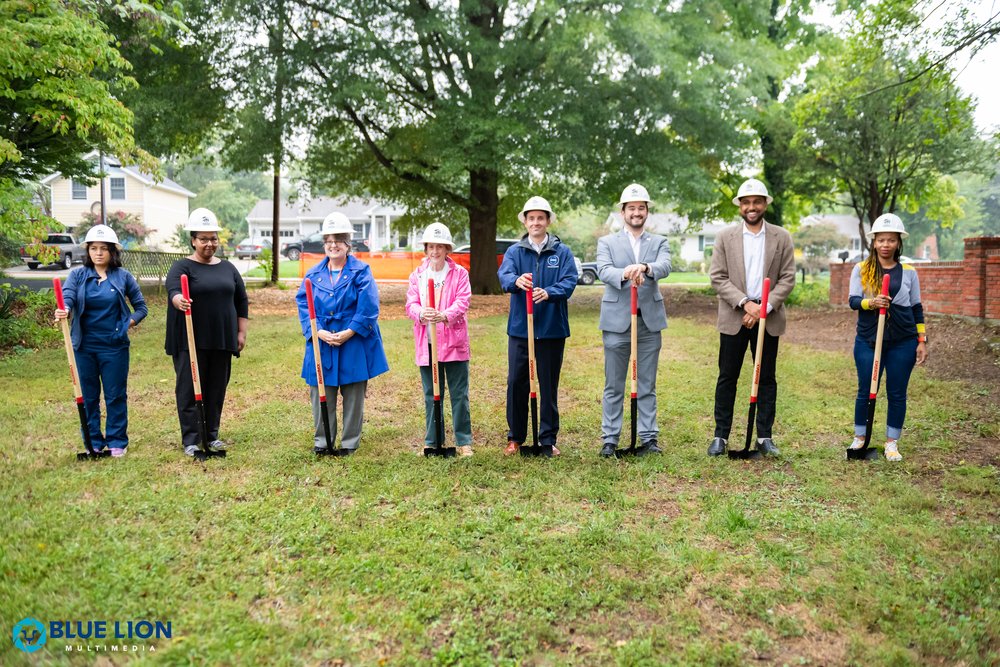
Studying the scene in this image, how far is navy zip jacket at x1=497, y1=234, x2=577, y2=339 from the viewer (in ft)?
20.3

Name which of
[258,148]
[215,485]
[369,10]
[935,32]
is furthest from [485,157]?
[215,485]

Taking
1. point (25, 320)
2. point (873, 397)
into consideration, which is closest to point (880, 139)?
point (873, 397)

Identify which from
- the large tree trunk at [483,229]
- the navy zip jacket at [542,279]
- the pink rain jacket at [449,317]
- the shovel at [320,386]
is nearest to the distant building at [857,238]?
the large tree trunk at [483,229]

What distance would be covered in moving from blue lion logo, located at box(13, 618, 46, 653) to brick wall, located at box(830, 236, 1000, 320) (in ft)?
40.9

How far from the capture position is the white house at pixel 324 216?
53406 mm

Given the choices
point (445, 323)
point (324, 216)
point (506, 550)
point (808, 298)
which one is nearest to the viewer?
point (506, 550)

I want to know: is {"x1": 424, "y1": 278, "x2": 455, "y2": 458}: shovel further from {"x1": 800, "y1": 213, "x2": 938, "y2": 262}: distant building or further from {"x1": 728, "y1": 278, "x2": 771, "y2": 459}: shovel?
{"x1": 800, "y1": 213, "x2": 938, "y2": 262}: distant building

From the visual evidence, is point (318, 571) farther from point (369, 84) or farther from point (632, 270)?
point (369, 84)

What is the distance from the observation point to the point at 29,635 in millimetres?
3354

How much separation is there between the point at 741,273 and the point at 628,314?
97 centimetres

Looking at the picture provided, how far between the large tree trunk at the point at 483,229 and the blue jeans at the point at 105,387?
14786 millimetres

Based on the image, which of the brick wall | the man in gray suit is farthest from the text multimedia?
the brick wall

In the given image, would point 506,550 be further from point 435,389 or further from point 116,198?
point 116,198

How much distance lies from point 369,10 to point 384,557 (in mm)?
15098
